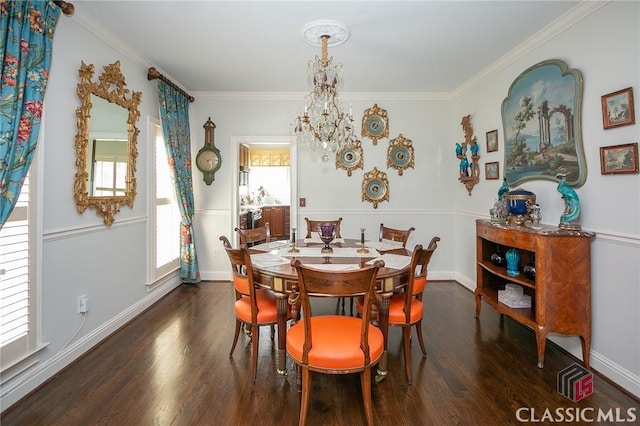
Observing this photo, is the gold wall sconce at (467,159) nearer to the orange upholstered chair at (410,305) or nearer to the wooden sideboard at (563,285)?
the wooden sideboard at (563,285)

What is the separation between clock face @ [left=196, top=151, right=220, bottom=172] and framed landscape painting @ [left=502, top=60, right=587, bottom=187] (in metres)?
3.70

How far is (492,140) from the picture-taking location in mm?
3666

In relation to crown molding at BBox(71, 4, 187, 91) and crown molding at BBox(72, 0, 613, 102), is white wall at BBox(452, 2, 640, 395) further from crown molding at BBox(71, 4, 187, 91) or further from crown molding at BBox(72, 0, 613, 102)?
crown molding at BBox(71, 4, 187, 91)

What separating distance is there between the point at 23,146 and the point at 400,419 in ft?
9.02

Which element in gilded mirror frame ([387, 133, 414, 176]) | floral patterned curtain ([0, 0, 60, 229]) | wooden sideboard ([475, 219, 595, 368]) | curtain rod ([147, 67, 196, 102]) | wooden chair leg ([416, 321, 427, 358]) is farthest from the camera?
gilded mirror frame ([387, 133, 414, 176])

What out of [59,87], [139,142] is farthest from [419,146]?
[59,87]

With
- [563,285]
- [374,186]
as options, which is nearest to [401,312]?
[563,285]

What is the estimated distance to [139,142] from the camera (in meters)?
3.35

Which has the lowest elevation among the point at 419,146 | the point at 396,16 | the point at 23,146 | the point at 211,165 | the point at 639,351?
the point at 639,351

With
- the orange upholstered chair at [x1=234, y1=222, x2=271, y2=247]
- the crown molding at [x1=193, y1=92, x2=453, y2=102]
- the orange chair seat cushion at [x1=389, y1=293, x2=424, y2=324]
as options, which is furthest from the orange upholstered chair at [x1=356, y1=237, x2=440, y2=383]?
the crown molding at [x1=193, y1=92, x2=453, y2=102]

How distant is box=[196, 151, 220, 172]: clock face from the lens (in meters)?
4.48

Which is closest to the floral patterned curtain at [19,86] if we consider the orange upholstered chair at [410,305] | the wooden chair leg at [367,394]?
the wooden chair leg at [367,394]

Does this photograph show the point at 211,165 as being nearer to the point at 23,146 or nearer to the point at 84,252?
the point at 84,252

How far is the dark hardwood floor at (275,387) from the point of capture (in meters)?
1.80
